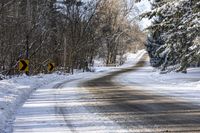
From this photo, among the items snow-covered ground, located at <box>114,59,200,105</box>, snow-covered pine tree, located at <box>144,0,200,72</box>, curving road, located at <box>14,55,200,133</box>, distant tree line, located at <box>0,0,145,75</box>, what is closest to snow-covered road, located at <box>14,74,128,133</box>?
curving road, located at <box>14,55,200,133</box>

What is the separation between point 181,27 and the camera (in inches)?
930

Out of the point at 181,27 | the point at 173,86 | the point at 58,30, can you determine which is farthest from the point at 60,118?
the point at 58,30

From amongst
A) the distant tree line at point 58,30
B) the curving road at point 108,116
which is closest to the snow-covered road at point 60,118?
the curving road at point 108,116

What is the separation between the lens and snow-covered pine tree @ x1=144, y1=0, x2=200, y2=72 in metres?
22.6

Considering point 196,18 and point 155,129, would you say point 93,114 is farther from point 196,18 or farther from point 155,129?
point 196,18

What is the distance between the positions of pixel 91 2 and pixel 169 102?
148 ft

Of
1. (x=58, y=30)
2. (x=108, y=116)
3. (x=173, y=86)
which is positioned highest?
(x=58, y=30)

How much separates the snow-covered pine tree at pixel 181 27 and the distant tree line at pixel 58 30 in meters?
9.75

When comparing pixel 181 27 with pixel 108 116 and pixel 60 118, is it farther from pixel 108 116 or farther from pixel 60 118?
pixel 60 118

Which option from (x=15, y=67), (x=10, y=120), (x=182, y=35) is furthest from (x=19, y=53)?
(x=10, y=120)

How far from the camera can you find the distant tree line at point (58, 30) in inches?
1374

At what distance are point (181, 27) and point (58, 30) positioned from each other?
31.0 meters

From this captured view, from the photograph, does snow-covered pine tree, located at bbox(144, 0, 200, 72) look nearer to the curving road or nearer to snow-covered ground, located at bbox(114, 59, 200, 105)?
snow-covered ground, located at bbox(114, 59, 200, 105)

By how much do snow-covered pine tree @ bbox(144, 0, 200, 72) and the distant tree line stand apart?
9.75 m
